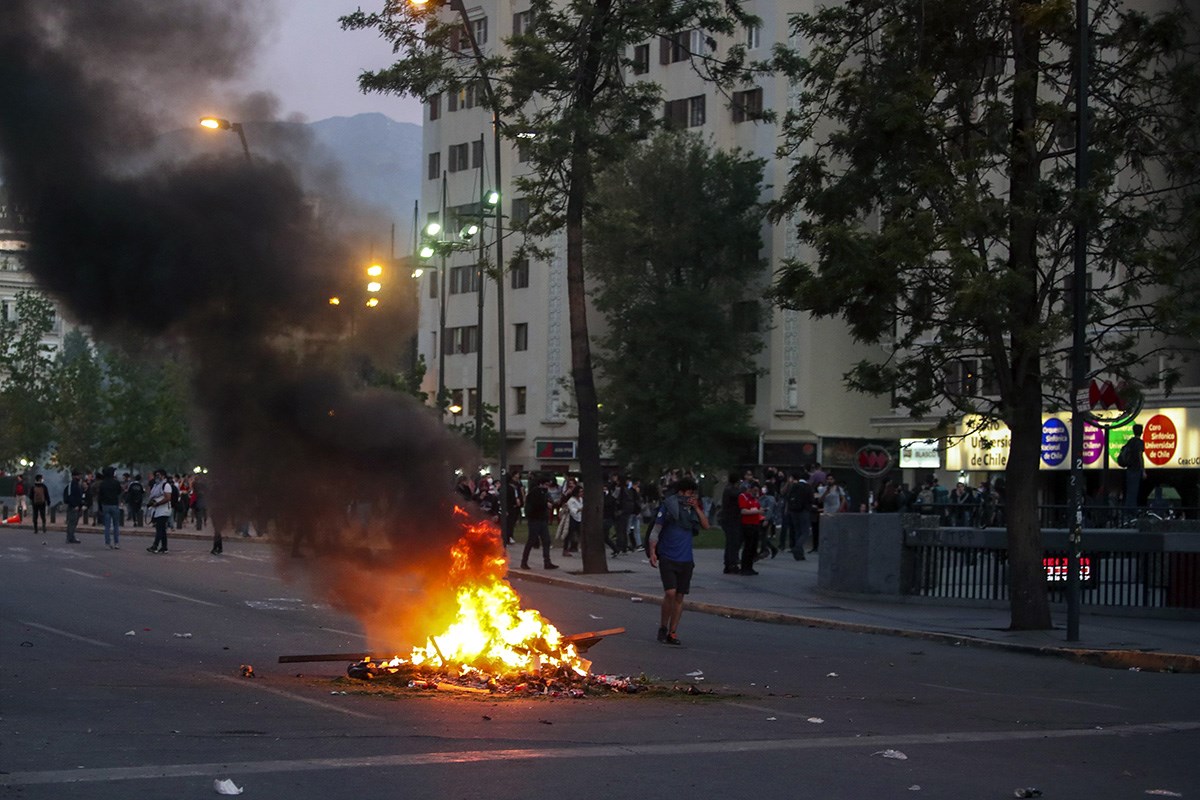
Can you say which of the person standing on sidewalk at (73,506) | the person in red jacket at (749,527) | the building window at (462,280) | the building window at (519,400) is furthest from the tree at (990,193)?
the building window at (519,400)

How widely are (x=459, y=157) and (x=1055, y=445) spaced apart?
34160mm

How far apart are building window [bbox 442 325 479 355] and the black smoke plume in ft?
189

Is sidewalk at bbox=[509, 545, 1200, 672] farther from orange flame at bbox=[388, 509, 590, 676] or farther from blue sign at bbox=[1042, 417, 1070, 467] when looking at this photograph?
blue sign at bbox=[1042, 417, 1070, 467]

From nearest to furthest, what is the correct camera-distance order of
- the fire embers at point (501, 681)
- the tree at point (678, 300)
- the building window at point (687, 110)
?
the fire embers at point (501, 681) < the tree at point (678, 300) < the building window at point (687, 110)

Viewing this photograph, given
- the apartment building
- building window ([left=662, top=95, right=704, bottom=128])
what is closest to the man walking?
the apartment building

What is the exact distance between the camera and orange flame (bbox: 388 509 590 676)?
12.4 metres

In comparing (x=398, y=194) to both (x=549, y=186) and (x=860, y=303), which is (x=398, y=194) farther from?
(x=549, y=186)

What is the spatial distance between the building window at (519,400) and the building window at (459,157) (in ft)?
33.3

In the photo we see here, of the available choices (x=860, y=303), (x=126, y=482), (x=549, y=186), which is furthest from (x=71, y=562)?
(x=126, y=482)

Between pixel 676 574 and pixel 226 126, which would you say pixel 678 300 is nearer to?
pixel 676 574

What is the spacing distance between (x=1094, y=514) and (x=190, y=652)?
16043mm

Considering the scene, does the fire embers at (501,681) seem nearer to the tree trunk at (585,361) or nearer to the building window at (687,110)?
the tree trunk at (585,361)

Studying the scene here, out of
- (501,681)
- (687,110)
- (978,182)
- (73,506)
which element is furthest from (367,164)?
(687,110)

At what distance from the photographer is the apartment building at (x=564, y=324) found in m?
60.2
